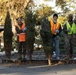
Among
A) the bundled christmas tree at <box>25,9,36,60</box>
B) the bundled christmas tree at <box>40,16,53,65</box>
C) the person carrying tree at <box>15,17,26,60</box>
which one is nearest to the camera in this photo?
the bundled christmas tree at <box>40,16,53,65</box>

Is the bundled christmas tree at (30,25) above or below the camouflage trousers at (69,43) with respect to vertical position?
above

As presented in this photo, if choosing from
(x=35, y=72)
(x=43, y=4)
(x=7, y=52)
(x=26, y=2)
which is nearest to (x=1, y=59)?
(x=7, y=52)

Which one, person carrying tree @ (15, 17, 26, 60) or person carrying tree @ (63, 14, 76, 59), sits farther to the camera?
person carrying tree @ (15, 17, 26, 60)

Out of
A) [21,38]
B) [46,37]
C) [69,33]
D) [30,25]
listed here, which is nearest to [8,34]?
[21,38]

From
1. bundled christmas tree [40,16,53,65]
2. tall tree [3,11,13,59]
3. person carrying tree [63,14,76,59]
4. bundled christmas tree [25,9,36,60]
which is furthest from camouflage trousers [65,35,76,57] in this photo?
tall tree [3,11,13,59]

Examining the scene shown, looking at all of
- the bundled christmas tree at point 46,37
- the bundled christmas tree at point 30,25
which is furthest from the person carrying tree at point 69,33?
the bundled christmas tree at point 30,25

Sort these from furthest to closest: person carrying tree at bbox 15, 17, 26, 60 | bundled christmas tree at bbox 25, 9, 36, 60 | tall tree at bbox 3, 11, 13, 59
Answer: tall tree at bbox 3, 11, 13, 59 < person carrying tree at bbox 15, 17, 26, 60 < bundled christmas tree at bbox 25, 9, 36, 60

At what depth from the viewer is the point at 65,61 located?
15.0 meters

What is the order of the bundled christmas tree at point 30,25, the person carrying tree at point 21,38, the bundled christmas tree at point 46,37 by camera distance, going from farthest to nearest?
the person carrying tree at point 21,38 → the bundled christmas tree at point 30,25 → the bundled christmas tree at point 46,37

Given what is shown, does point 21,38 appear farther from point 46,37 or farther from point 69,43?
point 69,43

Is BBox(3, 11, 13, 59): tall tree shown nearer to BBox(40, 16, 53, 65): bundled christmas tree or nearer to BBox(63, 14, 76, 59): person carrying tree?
BBox(40, 16, 53, 65): bundled christmas tree

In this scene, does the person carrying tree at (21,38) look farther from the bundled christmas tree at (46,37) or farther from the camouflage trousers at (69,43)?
the camouflage trousers at (69,43)

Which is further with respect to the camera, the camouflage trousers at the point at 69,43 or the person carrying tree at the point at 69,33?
the camouflage trousers at the point at 69,43

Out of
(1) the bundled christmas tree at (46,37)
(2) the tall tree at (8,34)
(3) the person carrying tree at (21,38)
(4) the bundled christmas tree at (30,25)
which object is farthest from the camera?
(2) the tall tree at (8,34)
